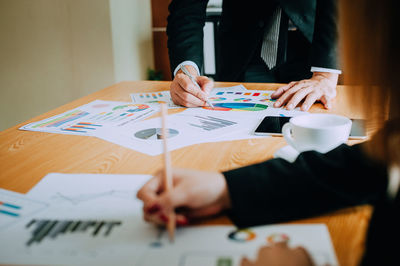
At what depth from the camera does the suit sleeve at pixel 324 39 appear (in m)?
1.16

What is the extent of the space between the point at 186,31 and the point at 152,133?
2.42 feet

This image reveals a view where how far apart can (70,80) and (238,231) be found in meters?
Answer: 2.68

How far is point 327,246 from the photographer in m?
0.39

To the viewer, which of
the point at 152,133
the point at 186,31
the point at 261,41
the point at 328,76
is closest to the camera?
the point at 152,133

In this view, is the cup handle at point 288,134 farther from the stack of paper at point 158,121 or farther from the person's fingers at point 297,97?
the person's fingers at point 297,97

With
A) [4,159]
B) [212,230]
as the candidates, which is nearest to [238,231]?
[212,230]

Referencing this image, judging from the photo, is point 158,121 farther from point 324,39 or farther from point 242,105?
point 324,39

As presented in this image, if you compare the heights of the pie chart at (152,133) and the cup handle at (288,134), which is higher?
the cup handle at (288,134)

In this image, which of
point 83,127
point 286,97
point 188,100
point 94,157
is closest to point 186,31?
point 188,100

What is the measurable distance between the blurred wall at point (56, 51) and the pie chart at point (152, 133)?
79.3 inches

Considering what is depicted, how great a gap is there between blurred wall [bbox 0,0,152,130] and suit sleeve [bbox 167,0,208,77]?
137cm

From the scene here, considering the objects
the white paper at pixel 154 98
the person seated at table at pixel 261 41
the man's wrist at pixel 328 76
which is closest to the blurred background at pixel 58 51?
the person seated at table at pixel 261 41

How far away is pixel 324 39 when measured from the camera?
1.17 metres

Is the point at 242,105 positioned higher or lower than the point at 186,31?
lower
